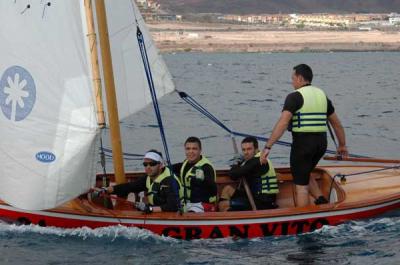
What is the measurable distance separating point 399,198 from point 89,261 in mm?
4038

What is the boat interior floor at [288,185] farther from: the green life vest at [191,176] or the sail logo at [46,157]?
the sail logo at [46,157]

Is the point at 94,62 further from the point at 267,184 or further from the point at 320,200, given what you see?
the point at 320,200

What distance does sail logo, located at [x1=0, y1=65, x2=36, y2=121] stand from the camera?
11734 millimetres

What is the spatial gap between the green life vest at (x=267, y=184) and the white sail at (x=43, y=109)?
7.13ft

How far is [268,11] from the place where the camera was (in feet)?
646

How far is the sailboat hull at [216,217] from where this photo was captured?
12.2m

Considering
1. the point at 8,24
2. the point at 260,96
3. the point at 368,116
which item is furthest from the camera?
the point at 260,96

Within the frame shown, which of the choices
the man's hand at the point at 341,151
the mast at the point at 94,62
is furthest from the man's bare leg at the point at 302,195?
the mast at the point at 94,62

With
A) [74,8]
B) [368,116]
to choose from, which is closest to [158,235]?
[74,8]

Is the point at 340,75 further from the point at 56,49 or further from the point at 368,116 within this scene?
the point at 56,49

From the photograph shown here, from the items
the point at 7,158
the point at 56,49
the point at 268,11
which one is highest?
the point at 268,11

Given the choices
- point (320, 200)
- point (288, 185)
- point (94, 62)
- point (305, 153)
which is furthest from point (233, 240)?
point (94, 62)

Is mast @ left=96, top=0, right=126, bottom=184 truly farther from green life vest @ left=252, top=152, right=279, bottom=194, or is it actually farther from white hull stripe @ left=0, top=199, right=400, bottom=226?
green life vest @ left=252, top=152, right=279, bottom=194

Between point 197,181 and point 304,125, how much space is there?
1.50 metres
